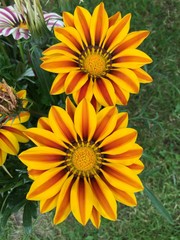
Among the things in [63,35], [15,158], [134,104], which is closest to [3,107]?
[63,35]

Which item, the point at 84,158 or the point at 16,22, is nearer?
the point at 84,158

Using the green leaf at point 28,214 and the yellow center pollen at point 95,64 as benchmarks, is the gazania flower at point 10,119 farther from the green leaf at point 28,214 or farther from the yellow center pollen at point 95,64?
the green leaf at point 28,214

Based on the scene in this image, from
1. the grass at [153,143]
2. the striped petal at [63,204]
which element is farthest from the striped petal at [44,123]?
the grass at [153,143]

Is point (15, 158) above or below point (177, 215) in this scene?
above

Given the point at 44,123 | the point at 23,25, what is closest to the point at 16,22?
the point at 23,25

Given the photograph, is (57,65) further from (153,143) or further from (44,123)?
(153,143)

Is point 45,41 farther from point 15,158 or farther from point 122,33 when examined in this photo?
point 15,158

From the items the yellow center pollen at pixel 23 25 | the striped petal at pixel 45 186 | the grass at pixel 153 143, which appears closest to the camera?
the striped petal at pixel 45 186
